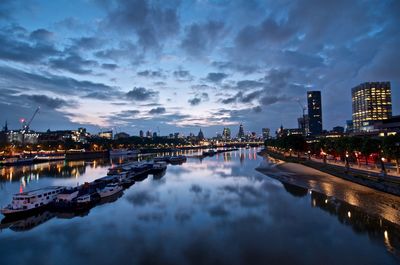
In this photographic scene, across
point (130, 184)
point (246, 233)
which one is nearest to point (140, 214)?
point (246, 233)

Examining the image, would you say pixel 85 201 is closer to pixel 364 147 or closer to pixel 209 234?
pixel 209 234

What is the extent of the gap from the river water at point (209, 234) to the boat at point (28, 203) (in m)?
1.75

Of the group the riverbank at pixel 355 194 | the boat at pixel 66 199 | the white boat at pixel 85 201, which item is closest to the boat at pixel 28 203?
the boat at pixel 66 199

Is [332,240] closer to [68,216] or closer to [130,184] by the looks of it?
[68,216]

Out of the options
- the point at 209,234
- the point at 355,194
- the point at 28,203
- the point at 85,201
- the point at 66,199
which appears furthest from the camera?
the point at 355,194

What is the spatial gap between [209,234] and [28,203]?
76.1 ft

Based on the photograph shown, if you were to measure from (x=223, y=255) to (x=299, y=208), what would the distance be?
1605 cm

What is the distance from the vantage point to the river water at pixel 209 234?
68.1 feet

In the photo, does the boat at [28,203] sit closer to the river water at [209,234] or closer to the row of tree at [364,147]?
the river water at [209,234]

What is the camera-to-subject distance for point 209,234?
25.6m

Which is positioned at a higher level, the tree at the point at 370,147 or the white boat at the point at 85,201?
the tree at the point at 370,147

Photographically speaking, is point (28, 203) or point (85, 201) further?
point (85, 201)

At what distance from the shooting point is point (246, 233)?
83.9 ft

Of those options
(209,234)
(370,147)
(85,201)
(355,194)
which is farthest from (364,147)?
(85,201)
